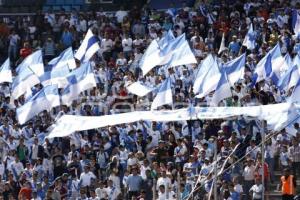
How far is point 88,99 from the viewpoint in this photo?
5081 centimetres

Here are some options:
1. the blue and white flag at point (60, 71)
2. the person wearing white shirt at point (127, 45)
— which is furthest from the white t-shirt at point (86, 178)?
the person wearing white shirt at point (127, 45)

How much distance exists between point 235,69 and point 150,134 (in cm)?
303

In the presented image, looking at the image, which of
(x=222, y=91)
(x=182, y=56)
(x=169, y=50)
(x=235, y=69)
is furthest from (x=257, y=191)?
(x=169, y=50)

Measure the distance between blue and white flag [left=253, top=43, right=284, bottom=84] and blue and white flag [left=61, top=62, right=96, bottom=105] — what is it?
15.7 feet

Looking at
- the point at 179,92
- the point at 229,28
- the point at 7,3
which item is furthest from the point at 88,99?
the point at 7,3

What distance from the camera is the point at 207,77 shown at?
155ft

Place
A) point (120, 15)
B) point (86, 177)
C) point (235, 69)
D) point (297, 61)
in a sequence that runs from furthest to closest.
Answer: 1. point (120, 15)
2. point (235, 69)
3. point (297, 61)
4. point (86, 177)

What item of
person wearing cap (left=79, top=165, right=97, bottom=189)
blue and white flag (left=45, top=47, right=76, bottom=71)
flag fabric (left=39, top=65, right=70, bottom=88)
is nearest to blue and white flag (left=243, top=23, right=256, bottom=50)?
blue and white flag (left=45, top=47, right=76, bottom=71)

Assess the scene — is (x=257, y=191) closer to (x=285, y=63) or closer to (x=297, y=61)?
(x=297, y=61)

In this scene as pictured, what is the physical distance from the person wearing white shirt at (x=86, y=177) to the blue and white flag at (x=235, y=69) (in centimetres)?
464

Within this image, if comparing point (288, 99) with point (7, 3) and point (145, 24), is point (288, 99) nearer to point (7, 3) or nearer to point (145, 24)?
point (145, 24)

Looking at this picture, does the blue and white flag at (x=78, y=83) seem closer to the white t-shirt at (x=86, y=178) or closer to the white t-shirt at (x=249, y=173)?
the white t-shirt at (x=86, y=178)

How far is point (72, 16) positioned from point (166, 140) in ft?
43.8

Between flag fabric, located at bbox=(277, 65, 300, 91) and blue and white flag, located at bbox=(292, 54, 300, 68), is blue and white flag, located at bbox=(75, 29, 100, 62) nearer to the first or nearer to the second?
flag fabric, located at bbox=(277, 65, 300, 91)
